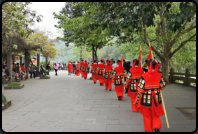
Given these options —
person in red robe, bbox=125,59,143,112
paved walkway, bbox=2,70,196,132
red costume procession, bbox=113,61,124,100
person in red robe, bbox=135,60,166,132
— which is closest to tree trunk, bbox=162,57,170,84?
paved walkway, bbox=2,70,196,132

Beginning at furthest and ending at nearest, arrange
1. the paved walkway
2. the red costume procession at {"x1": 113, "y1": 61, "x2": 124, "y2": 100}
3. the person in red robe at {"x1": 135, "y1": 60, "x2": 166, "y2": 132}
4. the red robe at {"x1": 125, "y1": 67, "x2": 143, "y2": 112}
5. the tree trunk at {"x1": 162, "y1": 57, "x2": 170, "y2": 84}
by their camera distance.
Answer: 1. the tree trunk at {"x1": 162, "y1": 57, "x2": 170, "y2": 84}
2. the red costume procession at {"x1": 113, "y1": 61, "x2": 124, "y2": 100}
3. the red robe at {"x1": 125, "y1": 67, "x2": 143, "y2": 112}
4. the paved walkway
5. the person in red robe at {"x1": 135, "y1": 60, "x2": 166, "y2": 132}

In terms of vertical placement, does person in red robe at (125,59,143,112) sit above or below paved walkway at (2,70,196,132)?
above

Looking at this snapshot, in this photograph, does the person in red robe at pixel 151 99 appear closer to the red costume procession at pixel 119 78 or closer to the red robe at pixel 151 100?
the red robe at pixel 151 100

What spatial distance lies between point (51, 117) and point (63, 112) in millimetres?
627

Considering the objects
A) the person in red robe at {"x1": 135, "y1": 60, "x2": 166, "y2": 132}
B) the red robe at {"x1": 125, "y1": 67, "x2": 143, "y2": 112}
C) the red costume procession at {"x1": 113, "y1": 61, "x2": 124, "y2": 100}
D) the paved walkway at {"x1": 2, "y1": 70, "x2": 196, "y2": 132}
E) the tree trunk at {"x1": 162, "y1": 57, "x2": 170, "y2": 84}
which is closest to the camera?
the person in red robe at {"x1": 135, "y1": 60, "x2": 166, "y2": 132}

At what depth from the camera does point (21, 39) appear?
1568cm

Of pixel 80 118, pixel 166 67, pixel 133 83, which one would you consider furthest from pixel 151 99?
pixel 166 67

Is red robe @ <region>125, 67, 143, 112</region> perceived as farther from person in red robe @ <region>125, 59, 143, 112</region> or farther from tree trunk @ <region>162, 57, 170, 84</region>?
tree trunk @ <region>162, 57, 170, 84</region>

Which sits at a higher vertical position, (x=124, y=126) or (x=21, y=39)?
(x=21, y=39)

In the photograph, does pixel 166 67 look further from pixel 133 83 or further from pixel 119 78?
pixel 133 83

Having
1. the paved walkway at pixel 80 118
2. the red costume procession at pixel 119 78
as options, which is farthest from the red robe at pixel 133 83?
the red costume procession at pixel 119 78

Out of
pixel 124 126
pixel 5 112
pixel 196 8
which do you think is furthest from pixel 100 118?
pixel 196 8

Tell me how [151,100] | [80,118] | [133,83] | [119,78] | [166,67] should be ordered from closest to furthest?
[151,100]
[80,118]
[133,83]
[119,78]
[166,67]

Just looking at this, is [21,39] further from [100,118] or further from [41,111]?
[100,118]
